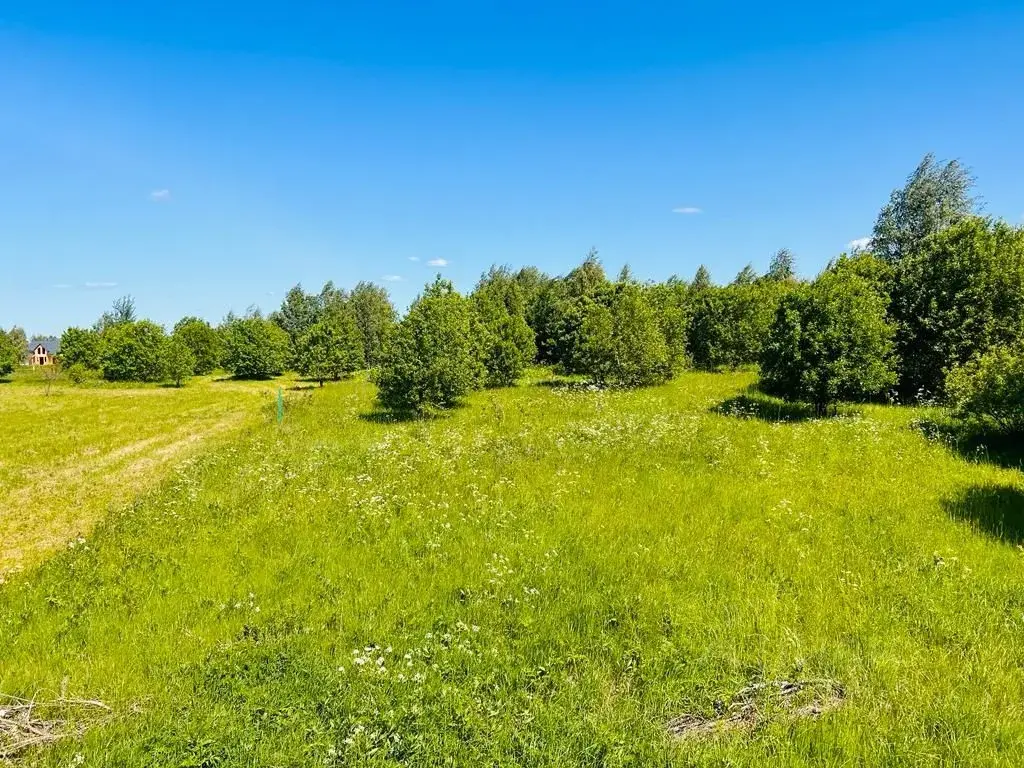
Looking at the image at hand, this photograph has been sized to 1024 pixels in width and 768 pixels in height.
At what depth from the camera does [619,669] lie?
6.61m

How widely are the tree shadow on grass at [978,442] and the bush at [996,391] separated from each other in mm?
453

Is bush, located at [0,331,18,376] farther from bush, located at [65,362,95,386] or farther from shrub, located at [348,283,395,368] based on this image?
shrub, located at [348,283,395,368]

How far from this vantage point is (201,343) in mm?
74875

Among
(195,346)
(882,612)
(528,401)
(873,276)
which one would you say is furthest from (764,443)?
(195,346)

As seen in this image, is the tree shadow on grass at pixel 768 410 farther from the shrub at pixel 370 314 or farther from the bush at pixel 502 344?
the shrub at pixel 370 314

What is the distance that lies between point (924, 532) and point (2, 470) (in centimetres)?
2820

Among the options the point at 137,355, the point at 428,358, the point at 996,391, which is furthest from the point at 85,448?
the point at 137,355

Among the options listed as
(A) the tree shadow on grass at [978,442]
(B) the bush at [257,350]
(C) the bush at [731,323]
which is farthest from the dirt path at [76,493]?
(B) the bush at [257,350]

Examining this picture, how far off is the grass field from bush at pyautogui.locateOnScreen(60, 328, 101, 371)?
73.2m

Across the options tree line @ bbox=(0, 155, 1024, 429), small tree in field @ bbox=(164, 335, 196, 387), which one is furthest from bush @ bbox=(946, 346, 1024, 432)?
small tree in field @ bbox=(164, 335, 196, 387)

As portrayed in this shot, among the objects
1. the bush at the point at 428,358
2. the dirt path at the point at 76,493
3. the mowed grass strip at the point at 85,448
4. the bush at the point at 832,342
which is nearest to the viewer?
the dirt path at the point at 76,493

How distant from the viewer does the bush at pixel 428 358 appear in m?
25.4

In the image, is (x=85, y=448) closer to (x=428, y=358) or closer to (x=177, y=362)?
(x=428, y=358)

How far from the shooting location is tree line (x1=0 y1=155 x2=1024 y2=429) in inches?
754
